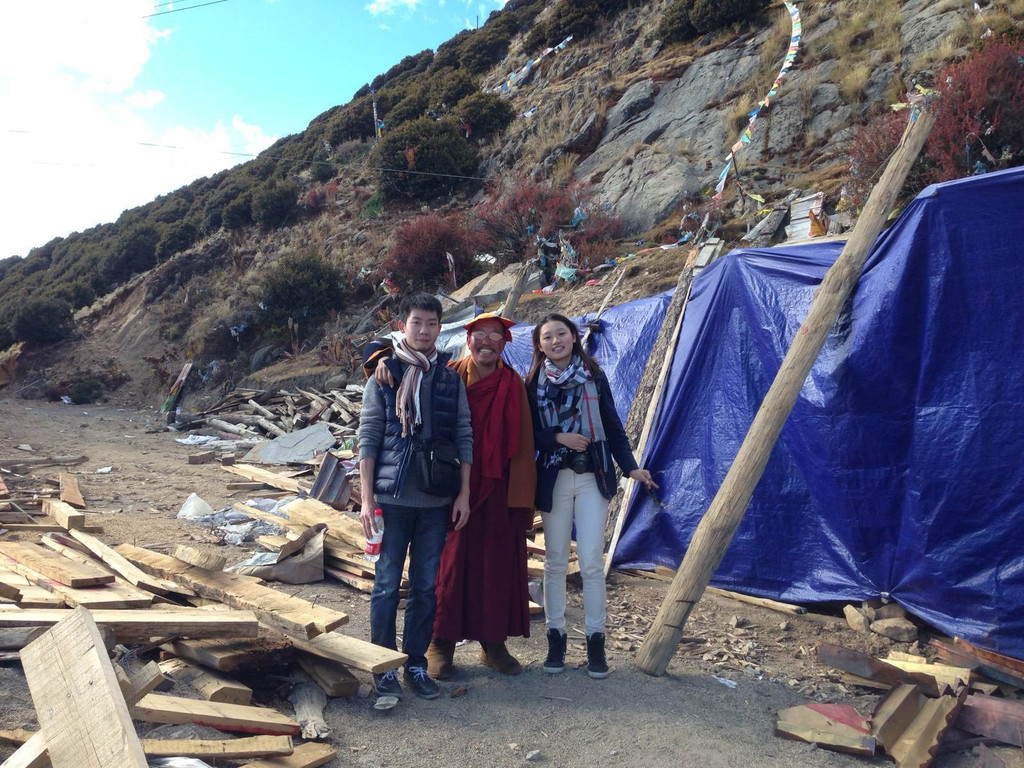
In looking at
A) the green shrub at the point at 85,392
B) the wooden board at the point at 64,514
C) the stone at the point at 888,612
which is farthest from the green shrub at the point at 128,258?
the stone at the point at 888,612

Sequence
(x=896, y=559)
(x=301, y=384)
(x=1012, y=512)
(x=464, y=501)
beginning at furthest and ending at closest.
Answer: (x=301, y=384)
(x=896, y=559)
(x=1012, y=512)
(x=464, y=501)

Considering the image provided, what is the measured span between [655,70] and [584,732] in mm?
20746

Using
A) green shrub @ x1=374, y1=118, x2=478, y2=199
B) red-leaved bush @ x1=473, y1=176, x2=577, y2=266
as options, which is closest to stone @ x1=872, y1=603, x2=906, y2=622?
red-leaved bush @ x1=473, y1=176, x2=577, y2=266

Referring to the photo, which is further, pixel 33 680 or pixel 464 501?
pixel 464 501

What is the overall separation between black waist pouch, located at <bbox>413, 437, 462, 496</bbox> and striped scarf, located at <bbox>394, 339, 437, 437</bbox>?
102mm

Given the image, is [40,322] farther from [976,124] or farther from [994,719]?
[994,719]

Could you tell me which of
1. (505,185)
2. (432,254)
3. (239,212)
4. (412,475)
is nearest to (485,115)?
(505,185)

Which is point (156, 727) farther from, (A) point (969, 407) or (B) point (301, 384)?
(B) point (301, 384)

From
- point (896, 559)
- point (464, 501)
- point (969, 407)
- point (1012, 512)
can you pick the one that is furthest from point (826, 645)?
point (464, 501)

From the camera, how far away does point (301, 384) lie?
1563 cm

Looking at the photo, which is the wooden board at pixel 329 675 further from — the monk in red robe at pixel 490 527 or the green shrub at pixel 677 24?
the green shrub at pixel 677 24

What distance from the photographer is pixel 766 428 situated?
3.87m

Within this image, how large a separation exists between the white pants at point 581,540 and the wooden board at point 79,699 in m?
1.97

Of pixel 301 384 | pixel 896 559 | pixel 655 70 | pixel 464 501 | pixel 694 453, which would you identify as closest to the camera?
pixel 464 501
